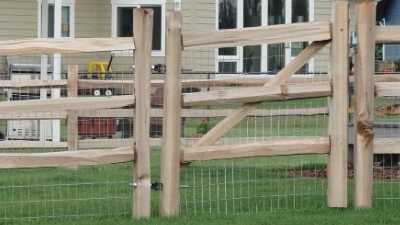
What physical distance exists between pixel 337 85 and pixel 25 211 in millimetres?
2905

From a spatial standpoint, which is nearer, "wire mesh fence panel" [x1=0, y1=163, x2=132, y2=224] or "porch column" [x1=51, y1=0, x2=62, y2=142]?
"wire mesh fence panel" [x1=0, y1=163, x2=132, y2=224]

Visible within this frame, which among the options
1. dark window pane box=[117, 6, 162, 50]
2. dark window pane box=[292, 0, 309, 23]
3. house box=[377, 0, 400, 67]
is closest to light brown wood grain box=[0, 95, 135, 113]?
dark window pane box=[117, 6, 162, 50]

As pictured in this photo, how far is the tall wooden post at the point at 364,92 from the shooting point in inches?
352

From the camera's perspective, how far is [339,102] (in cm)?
895

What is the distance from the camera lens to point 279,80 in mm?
8945

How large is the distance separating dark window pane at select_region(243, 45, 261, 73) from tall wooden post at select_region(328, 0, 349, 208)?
1725 cm

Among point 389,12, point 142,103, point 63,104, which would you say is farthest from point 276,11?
point 63,104

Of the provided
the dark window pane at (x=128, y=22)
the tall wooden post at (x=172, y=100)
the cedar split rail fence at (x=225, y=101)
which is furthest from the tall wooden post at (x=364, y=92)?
the dark window pane at (x=128, y=22)

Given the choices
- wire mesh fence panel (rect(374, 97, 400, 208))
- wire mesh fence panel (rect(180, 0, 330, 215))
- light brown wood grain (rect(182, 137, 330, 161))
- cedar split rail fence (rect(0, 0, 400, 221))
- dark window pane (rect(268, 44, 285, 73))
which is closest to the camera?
cedar split rail fence (rect(0, 0, 400, 221))

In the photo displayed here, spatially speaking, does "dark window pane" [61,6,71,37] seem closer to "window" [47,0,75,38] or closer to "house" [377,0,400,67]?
"window" [47,0,75,38]

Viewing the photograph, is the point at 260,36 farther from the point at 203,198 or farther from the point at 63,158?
the point at 63,158

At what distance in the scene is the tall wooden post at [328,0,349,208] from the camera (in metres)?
8.91

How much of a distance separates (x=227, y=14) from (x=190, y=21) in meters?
1.16

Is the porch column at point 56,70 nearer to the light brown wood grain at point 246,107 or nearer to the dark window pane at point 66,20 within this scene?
the light brown wood grain at point 246,107
